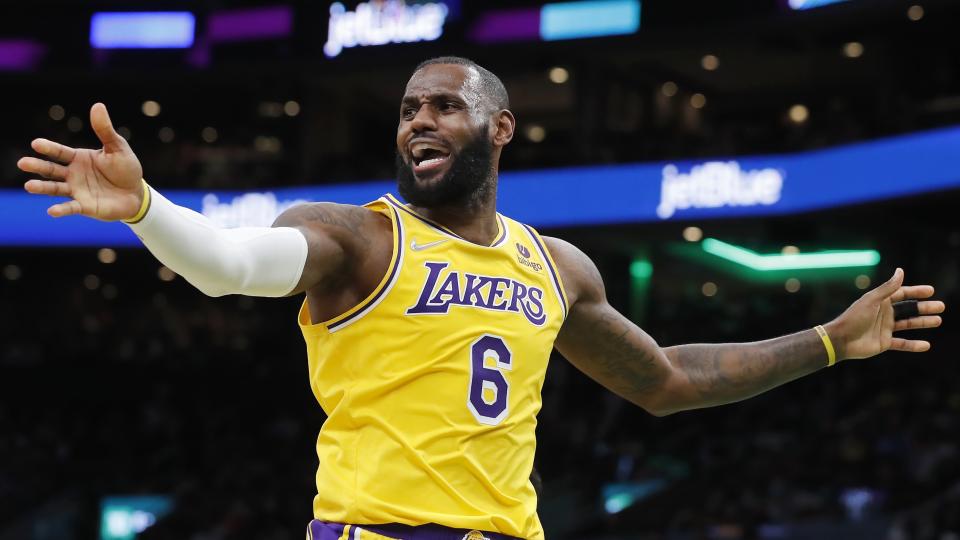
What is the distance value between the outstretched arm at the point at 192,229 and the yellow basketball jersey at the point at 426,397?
23cm

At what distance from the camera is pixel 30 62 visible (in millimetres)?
25312

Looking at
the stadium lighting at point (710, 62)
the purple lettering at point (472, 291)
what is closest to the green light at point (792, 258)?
the stadium lighting at point (710, 62)

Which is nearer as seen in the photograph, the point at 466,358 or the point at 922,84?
the point at 466,358

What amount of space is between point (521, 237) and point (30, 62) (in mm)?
22699

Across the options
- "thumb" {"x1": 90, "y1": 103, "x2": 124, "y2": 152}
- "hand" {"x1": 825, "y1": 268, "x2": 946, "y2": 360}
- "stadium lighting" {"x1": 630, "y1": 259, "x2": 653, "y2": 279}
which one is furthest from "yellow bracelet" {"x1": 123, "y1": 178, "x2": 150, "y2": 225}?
"stadium lighting" {"x1": 630, "y1": 259, "x2": 653, "y2": 279}

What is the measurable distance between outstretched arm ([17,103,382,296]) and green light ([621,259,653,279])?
20.9 m

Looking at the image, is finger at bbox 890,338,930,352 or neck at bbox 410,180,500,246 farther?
finger at bbox 890,338,930,352

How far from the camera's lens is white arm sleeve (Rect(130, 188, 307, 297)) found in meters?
3.55

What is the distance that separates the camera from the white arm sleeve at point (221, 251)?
3.55 meters

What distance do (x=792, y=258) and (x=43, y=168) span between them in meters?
21.4

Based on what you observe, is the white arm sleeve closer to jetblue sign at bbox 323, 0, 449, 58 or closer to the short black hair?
the short black hair

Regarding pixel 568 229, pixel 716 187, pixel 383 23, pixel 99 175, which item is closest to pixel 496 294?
pixel 99 175

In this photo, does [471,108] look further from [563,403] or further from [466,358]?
[563,403]

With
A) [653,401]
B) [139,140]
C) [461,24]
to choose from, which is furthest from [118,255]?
[653,401]
